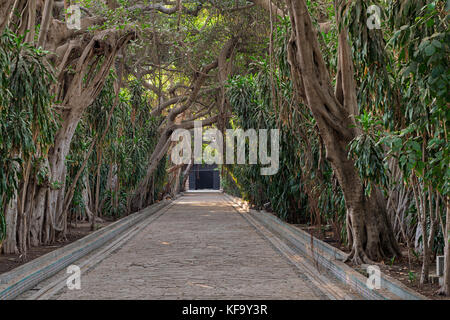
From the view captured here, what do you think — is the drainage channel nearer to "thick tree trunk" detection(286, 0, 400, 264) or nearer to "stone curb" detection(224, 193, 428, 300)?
"stone curb" detection(224, 193, 428, 300)

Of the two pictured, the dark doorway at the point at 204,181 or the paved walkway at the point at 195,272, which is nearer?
the paved walkway at the point at 195,272

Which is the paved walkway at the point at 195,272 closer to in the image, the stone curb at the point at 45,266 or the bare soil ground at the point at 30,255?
the stone curb at the point at 45,266

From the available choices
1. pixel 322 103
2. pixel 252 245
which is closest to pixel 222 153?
pixel 252 245

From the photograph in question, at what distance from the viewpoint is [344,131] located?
297 inches

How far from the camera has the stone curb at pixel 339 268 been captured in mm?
5195

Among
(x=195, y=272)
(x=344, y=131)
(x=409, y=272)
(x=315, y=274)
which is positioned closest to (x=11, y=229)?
(x=195, y=272)

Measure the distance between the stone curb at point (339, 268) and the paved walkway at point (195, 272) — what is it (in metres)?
0.48

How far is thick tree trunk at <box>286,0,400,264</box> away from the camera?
7426 mm

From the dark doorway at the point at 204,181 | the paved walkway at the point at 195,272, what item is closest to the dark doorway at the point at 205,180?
the dark doorway at the point at 204,181

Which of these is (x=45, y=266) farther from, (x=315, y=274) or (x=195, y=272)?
(x=315, y=274)

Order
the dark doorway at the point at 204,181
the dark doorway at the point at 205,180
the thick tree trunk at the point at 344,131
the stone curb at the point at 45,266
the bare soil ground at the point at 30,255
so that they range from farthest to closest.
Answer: the dark doorway at the point at 205,180 → the dark doorway at the point at 204,181 → the thick tree trunk at the point at 344,131 → the bare soil ground at the point at 30,255 → the stone curb at the point at 45,266

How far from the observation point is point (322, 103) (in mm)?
7500
